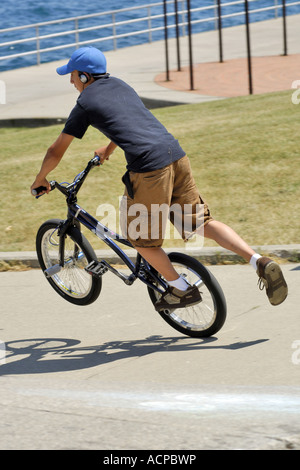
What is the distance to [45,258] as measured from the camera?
6188mm

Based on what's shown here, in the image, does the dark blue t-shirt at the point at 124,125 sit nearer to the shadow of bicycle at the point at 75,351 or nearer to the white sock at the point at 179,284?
the white sock at the point at 179,284

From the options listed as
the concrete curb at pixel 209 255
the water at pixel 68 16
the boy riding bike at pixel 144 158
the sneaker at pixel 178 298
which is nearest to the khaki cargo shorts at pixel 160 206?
the boy riding bike at pixel 144 158

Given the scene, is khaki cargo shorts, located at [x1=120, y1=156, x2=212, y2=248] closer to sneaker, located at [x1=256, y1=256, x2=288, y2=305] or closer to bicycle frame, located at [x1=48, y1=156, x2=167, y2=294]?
bicycle frame, located at [x1=48, y1=156, x2=167, y2=294]

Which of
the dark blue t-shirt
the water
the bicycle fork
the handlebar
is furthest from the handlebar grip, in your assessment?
the water

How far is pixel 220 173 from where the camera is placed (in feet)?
29.3

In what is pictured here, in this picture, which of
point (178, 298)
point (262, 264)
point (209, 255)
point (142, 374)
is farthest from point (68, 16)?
point (142, 374)

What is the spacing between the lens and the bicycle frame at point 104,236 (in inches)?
212

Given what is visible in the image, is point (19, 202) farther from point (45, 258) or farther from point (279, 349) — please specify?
point (279, 349)

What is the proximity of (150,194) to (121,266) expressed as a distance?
2155mm

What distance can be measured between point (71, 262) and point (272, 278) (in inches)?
62.6

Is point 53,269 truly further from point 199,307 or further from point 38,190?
point 199,307

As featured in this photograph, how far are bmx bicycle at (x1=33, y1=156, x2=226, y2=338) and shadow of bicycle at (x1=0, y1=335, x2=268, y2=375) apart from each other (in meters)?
0.15

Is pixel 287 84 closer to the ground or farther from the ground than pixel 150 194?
closer to the ground
